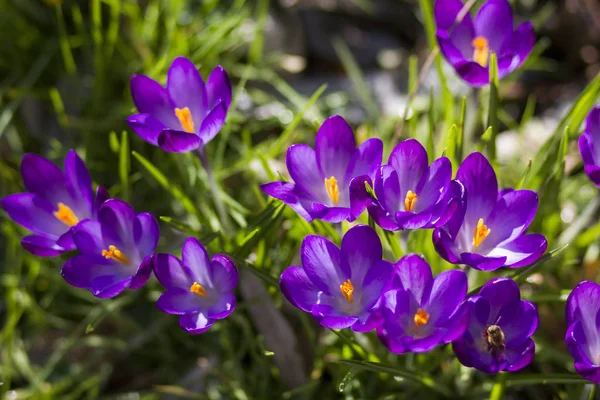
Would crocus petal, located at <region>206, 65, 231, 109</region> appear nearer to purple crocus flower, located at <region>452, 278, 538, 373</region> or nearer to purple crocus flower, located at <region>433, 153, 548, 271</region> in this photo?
purple crocus flower, located at <region>433, 153, 548, 271</region>

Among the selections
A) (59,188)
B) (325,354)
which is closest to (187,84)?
(59,188)

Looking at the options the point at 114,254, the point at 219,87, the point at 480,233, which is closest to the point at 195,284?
the point at 114,254

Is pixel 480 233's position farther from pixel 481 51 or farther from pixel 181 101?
pixel 181 101

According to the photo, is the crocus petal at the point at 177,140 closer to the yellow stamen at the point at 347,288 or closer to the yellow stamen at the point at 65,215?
the yellow stamen at the point at 65,215

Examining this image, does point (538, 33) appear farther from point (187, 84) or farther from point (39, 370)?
point (39, 370)

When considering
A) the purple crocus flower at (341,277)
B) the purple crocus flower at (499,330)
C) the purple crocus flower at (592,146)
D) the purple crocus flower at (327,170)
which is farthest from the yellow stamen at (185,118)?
the purple crocus flower at (592,146)

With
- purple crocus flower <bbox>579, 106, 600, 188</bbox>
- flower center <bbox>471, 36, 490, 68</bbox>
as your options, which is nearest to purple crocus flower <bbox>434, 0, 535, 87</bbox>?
flower center <bbox>471, 36, 490, 68</bbox>

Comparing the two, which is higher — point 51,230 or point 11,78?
point 51,230
